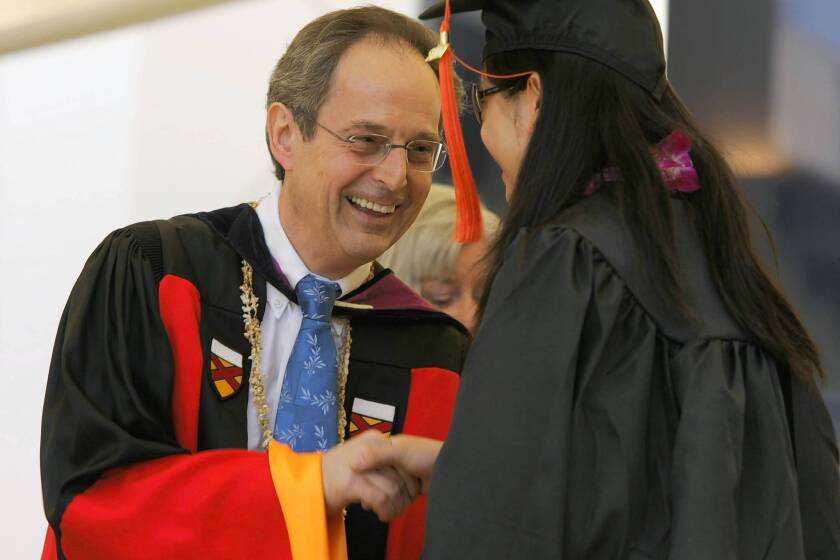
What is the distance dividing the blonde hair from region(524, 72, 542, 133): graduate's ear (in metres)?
1.73

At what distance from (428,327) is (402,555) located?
0.54 meters

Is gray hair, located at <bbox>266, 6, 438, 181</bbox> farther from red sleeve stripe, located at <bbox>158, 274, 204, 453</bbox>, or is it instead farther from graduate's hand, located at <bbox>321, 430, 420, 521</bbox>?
graduate's hand, located at <bbox>321, 430, 420, 521</bbox>

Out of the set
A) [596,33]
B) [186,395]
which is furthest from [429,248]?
[596,33]

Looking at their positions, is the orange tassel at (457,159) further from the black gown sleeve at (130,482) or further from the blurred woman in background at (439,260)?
the blurred woman in background at (439,260)

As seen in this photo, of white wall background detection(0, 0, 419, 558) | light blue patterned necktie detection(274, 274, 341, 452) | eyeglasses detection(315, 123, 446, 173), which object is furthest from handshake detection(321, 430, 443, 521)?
white wall background detection(0, 0, 419, 558)

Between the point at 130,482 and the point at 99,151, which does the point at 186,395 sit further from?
the point at 99,151

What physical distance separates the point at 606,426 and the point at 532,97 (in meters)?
0.57

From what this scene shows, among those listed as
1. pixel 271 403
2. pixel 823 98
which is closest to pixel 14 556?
pixel 271 403

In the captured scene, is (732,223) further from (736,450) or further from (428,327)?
(428,327)

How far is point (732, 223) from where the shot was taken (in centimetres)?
172

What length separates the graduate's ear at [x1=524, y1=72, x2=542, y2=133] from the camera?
178 cm

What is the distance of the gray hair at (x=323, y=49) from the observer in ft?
8.20

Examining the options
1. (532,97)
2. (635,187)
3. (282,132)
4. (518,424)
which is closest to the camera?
(518,424)

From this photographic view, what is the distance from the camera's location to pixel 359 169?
7.94 ft
